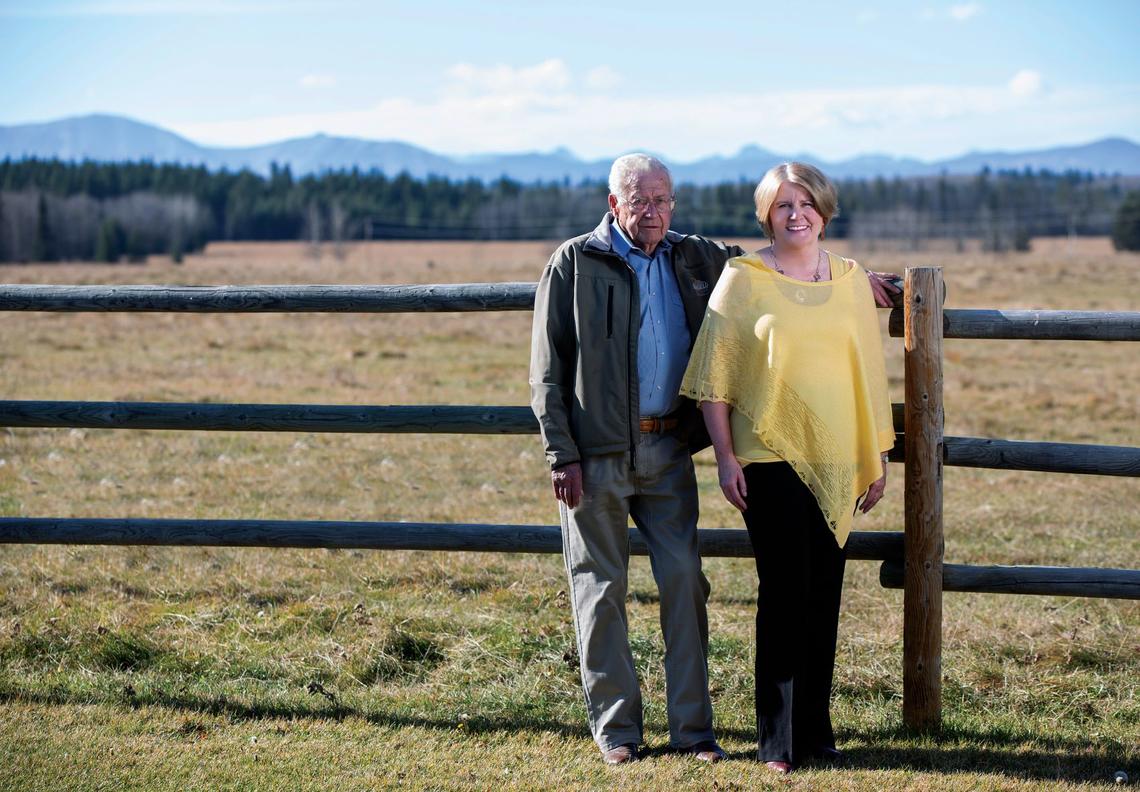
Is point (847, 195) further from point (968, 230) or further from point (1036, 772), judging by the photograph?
point (1036, 772)

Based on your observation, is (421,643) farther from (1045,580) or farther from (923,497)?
(1045,580)

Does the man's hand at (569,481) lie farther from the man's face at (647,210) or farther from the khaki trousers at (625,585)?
the man's face at (647,210)

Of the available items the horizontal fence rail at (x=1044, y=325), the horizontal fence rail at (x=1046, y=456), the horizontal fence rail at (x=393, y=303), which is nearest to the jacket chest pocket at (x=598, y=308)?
the horizontal fence rail at (x=393, y=303)

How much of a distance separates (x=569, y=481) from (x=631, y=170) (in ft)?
4.00

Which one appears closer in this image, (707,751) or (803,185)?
(803,185)

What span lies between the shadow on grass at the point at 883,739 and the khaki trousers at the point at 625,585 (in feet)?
0.74

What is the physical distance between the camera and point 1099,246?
9138cm

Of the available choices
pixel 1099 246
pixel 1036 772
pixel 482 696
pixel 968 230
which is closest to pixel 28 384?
pixel 482 696

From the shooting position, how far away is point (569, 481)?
4.38 meters

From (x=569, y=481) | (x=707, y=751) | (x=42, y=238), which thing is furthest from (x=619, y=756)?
(x=42, y=238)

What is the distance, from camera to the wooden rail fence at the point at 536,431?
15.2 ft

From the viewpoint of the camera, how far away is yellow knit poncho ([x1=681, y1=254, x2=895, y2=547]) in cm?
420

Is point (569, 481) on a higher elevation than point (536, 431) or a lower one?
lower

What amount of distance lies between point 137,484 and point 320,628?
4.65 meters
